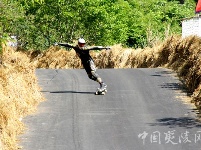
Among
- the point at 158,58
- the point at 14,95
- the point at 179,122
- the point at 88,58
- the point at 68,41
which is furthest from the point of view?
the point at 68,41

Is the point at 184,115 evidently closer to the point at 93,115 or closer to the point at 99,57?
the point at 93,115

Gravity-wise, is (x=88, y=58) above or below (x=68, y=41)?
above

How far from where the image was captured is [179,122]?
12.9m

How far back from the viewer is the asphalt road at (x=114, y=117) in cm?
1113

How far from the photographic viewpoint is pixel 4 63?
15.3m

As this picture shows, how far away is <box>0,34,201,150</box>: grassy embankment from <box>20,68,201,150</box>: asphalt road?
40 cm

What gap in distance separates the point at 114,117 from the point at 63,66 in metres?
17.7

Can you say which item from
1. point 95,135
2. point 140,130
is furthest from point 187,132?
point 95,135

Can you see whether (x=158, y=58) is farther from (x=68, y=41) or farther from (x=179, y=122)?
(x=68, y=41)

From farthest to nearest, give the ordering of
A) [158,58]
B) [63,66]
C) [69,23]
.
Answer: [69,23]
[63,66]
[158,58]

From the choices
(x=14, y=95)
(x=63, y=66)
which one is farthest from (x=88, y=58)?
(x=63, y=66)

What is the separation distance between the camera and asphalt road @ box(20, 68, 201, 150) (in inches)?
438

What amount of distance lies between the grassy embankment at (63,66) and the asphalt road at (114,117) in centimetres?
40

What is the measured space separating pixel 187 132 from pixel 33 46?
2522 cm
